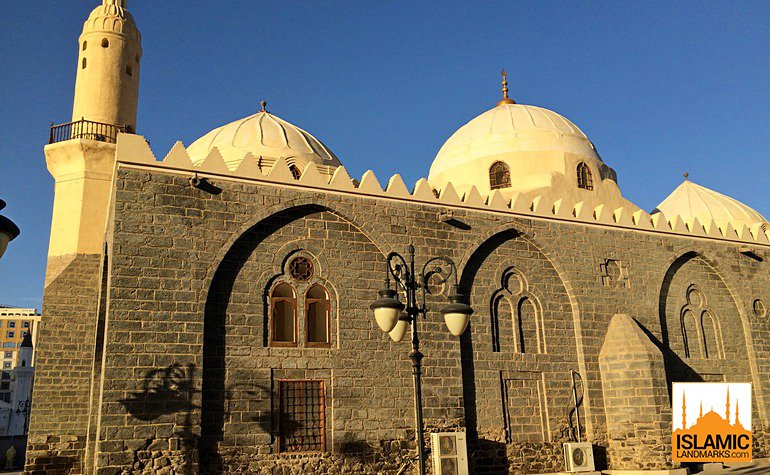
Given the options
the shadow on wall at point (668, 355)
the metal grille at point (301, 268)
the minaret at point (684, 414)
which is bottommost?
the minaret at point (684, 414)

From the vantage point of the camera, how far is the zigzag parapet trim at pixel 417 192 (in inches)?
455

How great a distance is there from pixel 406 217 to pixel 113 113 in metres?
8.26

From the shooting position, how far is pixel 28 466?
13656mm

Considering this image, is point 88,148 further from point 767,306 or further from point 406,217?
point 767,306

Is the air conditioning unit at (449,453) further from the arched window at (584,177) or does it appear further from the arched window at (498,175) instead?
the arched window at (584,177)

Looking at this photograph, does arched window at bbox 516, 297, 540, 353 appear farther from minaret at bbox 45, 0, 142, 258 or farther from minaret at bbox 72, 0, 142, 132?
minaret at bbox 72, 0, 142, 132

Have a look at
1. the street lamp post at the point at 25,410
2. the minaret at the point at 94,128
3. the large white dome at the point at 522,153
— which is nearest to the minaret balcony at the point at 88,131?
the minaret at the point at 94,128

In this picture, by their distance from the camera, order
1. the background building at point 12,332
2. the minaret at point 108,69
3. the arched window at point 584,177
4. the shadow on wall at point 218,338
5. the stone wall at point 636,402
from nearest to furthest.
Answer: the shadow on wall at point 218,338 → the stone wall at point 636,402 → the minaret at point 108,69 → the arched window at point 584,177 → the background building at point 12,332

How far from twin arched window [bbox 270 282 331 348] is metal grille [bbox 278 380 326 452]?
2.51 feet

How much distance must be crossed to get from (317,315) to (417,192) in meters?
3.27

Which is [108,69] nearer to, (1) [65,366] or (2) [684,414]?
(1) [65,366]

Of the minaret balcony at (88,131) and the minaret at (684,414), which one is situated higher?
the minaret balcony at (88,131)

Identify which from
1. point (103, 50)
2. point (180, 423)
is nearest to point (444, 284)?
point (180, 423)

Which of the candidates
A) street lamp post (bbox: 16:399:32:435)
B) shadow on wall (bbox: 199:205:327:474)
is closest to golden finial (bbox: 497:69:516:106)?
shadow on wall (bbox: 199:205:327:474)
